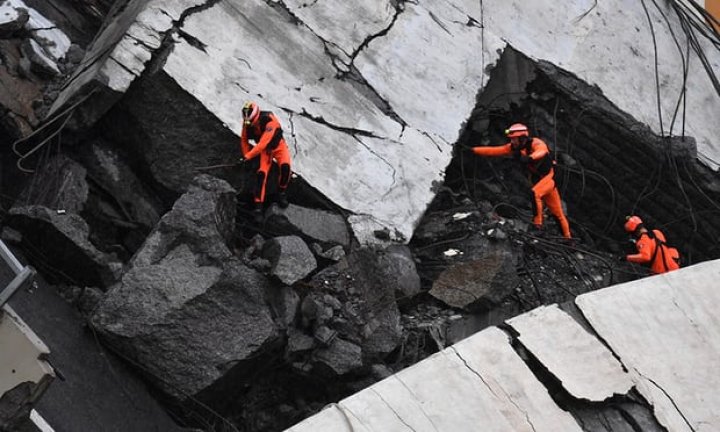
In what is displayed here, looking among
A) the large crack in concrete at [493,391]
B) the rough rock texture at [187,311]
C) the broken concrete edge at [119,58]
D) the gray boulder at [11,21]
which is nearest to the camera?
the large crack in concrete at [493,391]

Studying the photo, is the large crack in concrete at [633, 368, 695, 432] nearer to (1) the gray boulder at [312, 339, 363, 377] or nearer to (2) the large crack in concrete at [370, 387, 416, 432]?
(2) the large crack in concrete at [370, 387, 416, 432]

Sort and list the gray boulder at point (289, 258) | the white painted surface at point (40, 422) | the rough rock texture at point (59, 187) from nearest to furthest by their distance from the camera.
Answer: the white painted surface at point (40, 422), the gray boulder at point (289, 258), the rough rock texture at point (59, 187)

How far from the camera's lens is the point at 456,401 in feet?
15.1

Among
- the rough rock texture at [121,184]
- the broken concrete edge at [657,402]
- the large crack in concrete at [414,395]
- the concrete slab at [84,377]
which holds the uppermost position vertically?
the broken concrete edge at [657,402]

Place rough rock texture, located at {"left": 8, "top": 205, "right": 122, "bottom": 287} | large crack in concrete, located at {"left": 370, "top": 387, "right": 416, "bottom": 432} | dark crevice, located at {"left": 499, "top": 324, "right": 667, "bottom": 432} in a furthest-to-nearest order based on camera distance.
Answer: rough rock texture, located at {"left": 8, "top": 205, "right": 122, "bottom": 287}
dark crevice, located at {"left": 499, "top": 324, "right": 667, "bottom": 432}
large crack in concrete, located at {"left": 370, "top": 387, "right": 416, "bottom": 432}

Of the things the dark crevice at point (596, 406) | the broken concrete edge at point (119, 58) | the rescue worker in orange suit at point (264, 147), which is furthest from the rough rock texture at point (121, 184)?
the dark crevice at point (596, 406)

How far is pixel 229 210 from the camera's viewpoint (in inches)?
281

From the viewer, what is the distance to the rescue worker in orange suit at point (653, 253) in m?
8.87

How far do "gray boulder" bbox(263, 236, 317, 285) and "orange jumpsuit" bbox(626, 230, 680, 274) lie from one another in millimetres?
3594

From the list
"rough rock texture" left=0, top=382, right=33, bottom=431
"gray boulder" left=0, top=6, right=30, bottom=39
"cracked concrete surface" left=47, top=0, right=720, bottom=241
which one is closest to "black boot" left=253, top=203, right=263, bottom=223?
"cracked concrete surface" left=47, top=0, right=720, bottom=241

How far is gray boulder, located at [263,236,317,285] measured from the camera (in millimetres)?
6816

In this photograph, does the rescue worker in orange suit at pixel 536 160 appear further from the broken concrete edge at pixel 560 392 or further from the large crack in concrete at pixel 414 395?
the large crack in concrete at pixel 414 395

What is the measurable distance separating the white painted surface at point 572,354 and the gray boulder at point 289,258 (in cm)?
229

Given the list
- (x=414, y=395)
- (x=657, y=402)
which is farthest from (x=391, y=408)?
(x=657, y=402)
